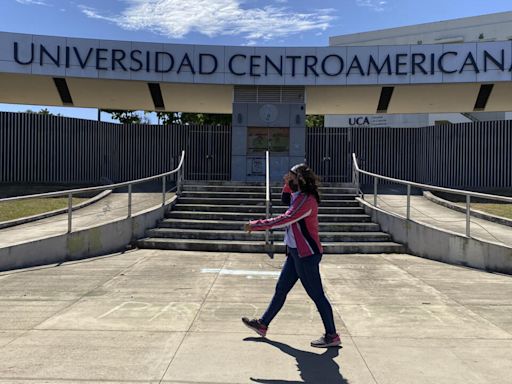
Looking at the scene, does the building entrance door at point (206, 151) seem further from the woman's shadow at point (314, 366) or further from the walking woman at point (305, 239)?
the woman's shadow at point (314, 366)

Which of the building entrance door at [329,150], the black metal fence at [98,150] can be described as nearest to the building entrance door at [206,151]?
the black metal fence at [98,150]

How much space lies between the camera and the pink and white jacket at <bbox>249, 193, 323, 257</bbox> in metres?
4.26

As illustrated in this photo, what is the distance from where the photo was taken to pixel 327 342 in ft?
13.9

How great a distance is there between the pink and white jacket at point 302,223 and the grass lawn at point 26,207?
7.53 metres

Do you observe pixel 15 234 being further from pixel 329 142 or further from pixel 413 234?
pixel 329 142

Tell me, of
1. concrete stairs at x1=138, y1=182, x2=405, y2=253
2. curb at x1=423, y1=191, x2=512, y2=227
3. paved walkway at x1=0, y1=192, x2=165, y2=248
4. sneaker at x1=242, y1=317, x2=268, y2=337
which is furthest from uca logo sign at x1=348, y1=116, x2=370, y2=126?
sneaker at x1=242, y1=317, x2=268, y2=337

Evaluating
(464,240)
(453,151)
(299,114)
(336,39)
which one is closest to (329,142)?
(299,114)

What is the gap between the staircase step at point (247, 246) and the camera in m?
9.62

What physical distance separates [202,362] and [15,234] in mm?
6116

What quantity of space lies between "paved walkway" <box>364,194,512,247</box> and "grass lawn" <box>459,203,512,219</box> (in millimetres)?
579

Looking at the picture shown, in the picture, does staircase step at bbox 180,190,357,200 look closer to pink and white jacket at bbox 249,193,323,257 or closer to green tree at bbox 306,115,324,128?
pink and white jacket at bbox 249,193,323,257

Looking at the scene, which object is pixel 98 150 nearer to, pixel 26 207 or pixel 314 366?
pixel 26 207

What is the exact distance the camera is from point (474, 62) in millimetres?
14969

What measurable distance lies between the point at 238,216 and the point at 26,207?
5.07m
